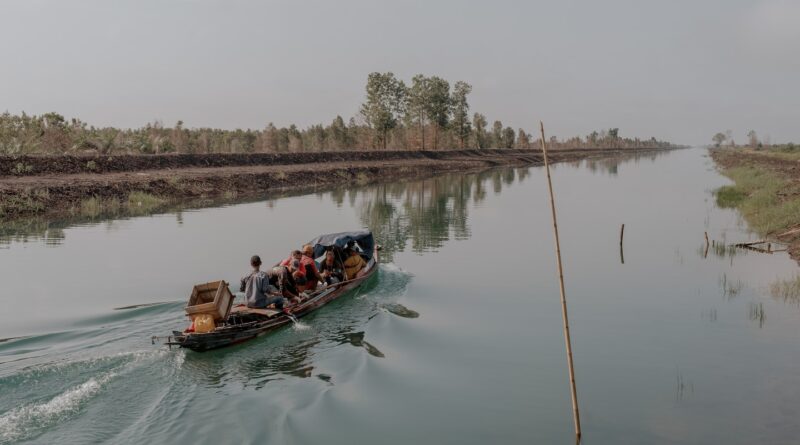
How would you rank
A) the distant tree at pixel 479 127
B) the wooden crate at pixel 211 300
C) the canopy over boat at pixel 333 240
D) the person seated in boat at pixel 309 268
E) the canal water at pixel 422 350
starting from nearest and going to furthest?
the canal water at pixel 422 350, the wooden crate at pixel 211 300, the person seated in boat at pixel 309 268, the canopy over boat at pixel 333 240, the distant tree at pixel 479 127

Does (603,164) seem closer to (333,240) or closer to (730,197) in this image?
(730,197)

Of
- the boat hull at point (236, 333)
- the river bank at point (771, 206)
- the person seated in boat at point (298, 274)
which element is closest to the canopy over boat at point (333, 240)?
the person seated in boat at point (298, 274)

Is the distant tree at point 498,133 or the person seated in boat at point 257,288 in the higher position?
the distant tree at point 498,133

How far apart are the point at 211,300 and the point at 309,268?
376 cm

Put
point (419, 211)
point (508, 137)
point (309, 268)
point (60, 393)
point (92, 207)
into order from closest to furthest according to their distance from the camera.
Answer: point (60, 393), point (309, 268), point (92, 207), point (419, 211), point (508, 137)

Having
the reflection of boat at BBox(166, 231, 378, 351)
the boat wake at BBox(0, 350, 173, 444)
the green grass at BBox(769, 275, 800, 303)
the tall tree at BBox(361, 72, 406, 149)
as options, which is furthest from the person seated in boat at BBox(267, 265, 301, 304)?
the tall tree at BBox(361, 72, 406, 149)

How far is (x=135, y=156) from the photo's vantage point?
45.2 m

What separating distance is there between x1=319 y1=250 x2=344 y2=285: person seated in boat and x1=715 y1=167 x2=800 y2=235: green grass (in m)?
19.5

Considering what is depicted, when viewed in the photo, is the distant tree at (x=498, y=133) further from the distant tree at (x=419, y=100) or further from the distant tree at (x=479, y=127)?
the distant tree at (x=419, y=100)

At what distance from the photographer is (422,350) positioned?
13047 mm

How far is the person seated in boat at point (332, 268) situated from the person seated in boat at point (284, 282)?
2.32 metres

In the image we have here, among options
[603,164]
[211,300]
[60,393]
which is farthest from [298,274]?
[603,164]

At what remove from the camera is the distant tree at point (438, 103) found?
91625 mm

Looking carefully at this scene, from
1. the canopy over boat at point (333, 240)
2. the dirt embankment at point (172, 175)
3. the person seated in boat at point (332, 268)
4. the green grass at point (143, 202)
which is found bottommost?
the person seated in boat at point (332, 268)
